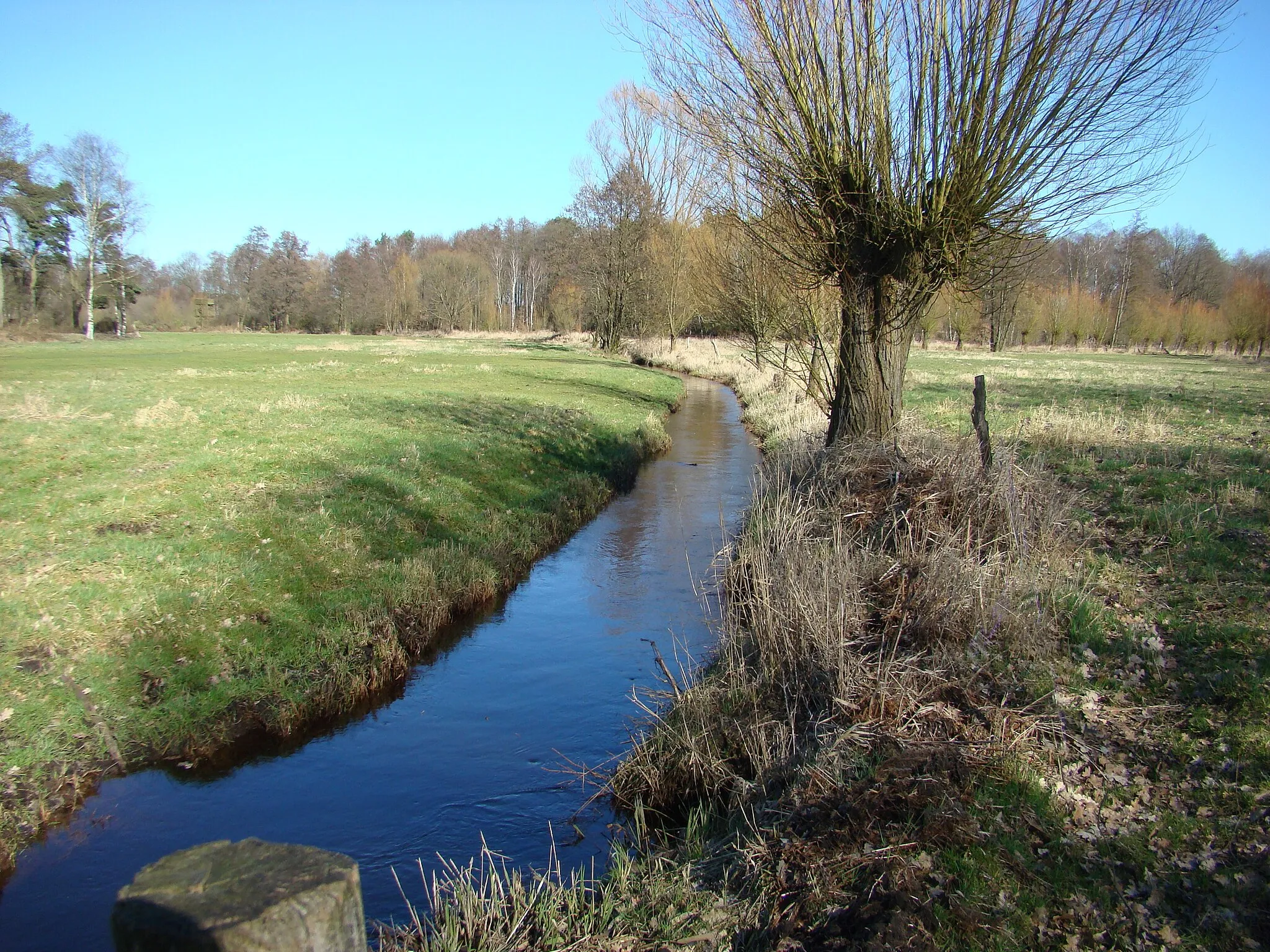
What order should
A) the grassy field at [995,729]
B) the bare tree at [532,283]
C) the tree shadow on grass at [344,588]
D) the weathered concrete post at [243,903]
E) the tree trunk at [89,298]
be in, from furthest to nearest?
the bare tree at [532,283], the tree trunk at [89,298], the tree shadow on grass at [344,588], the grassy field at [995,729], the weathered concrete post at [243,903]

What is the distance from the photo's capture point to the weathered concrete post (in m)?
1.64

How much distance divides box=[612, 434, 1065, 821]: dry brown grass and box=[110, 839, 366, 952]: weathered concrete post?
413 cm

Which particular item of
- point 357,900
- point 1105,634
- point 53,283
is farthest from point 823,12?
point 53,283

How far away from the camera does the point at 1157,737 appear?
201 inches

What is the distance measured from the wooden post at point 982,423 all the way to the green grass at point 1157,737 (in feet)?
4.05

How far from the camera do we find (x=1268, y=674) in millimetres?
5285

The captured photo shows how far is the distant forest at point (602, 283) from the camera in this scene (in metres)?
24.0

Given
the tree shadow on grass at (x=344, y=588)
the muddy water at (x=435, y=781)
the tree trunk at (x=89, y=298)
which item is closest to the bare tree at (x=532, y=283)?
the tree trunk at (x=89, y=298)

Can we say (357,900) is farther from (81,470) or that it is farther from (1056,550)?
(81,470)

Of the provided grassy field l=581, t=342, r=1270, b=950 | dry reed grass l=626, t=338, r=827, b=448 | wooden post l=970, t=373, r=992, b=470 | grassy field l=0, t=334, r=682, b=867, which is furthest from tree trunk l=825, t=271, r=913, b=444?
grassy field l=0, t=334, r=682, b=867

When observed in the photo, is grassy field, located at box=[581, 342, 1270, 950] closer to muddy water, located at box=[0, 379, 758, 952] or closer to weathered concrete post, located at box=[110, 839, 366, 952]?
muddy water, located at box=[0, 379, 758, 952]

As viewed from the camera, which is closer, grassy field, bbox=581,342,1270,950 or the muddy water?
grassy field, bbox=581,342,1270,950

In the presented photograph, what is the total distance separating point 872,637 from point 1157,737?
6.55 feet

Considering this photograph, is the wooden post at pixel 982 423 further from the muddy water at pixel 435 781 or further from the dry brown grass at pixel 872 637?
the muddy water at pixel 435 781
